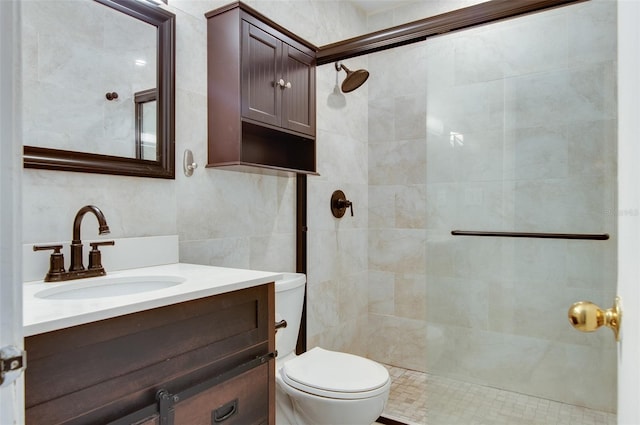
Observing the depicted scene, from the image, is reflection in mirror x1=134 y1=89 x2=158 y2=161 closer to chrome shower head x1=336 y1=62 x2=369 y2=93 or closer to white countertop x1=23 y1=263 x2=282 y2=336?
white countertop x1=23 y1=263 x2=282 y2=336

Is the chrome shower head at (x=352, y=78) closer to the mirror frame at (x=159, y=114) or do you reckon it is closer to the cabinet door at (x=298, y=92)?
the cabinet door at (x=298, y=92)

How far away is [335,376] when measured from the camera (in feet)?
5.51

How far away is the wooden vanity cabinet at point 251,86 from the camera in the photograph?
1686 millimetres

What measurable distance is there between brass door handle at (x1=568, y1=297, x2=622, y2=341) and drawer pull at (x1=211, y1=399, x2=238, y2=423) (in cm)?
85

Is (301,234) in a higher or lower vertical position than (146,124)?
lower

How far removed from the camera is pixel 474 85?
7.41ft

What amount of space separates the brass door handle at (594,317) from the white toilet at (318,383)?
3.39 ft

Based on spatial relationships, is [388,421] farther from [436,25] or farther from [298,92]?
[436,25]

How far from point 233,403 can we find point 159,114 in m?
1.08

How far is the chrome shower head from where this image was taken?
97.9 inches

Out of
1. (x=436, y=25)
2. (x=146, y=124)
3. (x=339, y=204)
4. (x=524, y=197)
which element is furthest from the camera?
(x=339, y=204)

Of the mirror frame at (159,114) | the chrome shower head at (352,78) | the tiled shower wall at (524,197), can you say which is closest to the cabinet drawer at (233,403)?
the mirror frame at (159,114)

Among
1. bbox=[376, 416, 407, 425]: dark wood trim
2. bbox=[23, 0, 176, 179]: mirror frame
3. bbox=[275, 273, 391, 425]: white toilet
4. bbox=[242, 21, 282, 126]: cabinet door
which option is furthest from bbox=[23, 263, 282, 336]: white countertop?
bbox=[376, 416, 407, 425]: dark wood trim

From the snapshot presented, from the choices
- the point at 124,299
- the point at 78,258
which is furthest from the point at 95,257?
the point at 124,299
